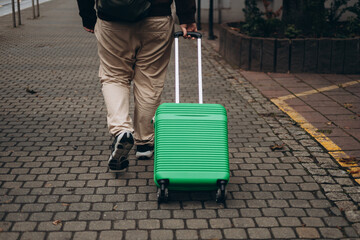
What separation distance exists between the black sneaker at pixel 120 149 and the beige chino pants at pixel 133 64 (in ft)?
0.37

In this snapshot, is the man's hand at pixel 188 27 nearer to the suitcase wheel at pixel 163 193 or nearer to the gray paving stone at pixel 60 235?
the suitcase wheel at pixel 163 193

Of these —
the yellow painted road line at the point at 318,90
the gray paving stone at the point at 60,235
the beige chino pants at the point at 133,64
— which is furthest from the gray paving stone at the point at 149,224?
the yellow painted road line at the point at 318,90

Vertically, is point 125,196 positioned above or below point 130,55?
below

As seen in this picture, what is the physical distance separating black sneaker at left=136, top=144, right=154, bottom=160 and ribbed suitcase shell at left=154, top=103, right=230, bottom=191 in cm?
83

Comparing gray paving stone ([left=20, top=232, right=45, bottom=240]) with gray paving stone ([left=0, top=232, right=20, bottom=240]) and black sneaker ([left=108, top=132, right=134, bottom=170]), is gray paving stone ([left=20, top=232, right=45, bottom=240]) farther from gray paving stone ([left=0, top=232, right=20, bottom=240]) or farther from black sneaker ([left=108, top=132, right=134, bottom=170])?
black sneaker ([left=108, top=132, right=134, bottom=170])

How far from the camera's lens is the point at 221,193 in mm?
3479

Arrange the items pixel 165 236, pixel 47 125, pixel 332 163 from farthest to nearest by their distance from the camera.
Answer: pixel 47 125
pixel 332 163
pixel 165 236

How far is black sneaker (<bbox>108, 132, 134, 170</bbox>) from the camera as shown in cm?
377

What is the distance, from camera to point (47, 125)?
5434 mm

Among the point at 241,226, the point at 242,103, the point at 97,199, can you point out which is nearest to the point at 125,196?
the point at 97,199

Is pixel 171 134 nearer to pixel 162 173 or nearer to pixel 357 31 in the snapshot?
pixel 162 173

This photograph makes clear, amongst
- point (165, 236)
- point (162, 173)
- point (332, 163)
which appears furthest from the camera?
point (332, 163)

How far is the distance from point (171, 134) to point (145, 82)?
801 mm

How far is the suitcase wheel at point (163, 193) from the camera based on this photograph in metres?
3.42
